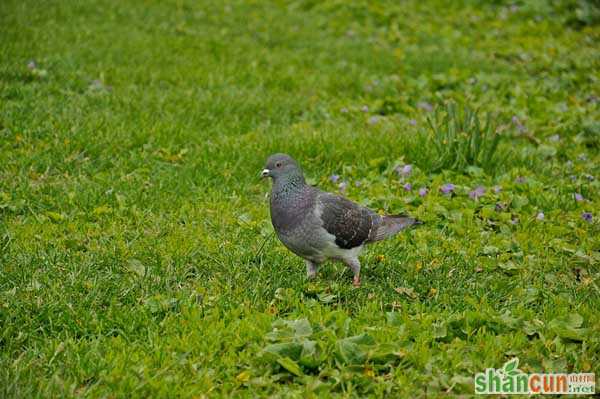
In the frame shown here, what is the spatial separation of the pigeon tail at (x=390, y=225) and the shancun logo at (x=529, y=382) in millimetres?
1488

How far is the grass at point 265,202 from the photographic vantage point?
156 inches

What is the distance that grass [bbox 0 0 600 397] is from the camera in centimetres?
397

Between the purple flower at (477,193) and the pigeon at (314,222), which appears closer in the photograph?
the pigeon at (314,222)

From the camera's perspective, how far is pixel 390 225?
525cm

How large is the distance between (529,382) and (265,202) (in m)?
3.08

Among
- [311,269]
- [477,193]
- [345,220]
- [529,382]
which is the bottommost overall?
[477,193]

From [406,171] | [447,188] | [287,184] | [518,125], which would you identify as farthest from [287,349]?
[518,125]

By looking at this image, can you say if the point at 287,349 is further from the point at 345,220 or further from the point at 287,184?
the point at 287,184

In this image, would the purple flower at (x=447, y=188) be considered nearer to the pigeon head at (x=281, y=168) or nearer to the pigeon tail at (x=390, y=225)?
the pigeon tail at (x=390, y=225)

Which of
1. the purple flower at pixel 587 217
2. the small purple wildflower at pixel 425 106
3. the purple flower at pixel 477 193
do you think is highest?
the purple flower at pixel 477 193

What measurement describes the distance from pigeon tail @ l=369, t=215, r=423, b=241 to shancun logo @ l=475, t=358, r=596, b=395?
1.49 m

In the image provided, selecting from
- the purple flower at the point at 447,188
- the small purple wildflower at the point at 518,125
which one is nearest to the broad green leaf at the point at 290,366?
the purple flower at the point at 447,188

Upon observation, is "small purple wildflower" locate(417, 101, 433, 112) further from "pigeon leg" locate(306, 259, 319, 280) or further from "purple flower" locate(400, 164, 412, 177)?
"pigeon leg" locate(306, 259, 319, 280)

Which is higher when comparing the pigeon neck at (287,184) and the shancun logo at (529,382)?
the pigeon neck at (287,184)
